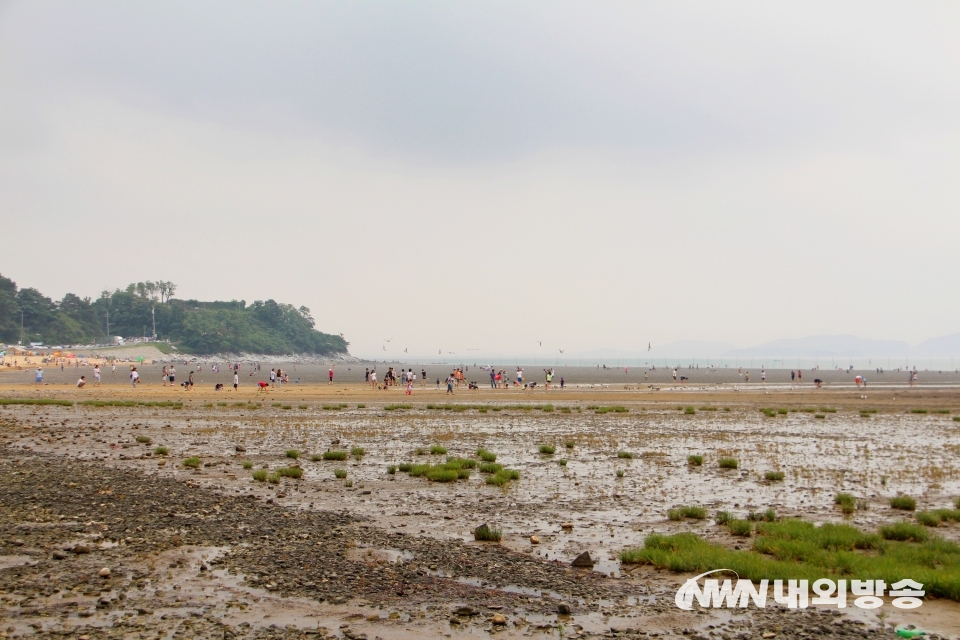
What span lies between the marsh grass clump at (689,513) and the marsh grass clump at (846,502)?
3.84 m

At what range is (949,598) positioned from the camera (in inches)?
391

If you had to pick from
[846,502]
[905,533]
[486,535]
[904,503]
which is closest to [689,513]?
[905,533]

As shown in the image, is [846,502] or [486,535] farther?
[846,502]

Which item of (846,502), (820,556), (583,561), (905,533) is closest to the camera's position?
(583,561)

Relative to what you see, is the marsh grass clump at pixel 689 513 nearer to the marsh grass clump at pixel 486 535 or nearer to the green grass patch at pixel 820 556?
the green grass patch at pixel 820 556

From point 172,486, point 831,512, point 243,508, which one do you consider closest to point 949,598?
point 831,512

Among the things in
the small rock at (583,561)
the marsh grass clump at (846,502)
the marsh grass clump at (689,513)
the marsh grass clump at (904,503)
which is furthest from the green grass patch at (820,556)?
the marsh grass clump at (904,503)

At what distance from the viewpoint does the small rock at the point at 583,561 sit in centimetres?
1148

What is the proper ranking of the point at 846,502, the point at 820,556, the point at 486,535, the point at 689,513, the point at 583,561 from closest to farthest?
the point at 583,561, the point at 820,556, the point at 486,535, the point at 689,513, the point at 846,502

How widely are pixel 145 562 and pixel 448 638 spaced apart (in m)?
6.00

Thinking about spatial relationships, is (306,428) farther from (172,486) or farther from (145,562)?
(145,562)

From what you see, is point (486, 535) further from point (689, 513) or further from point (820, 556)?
point (820, 556)

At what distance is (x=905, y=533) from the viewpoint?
1342cm

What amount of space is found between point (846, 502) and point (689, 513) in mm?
4711
